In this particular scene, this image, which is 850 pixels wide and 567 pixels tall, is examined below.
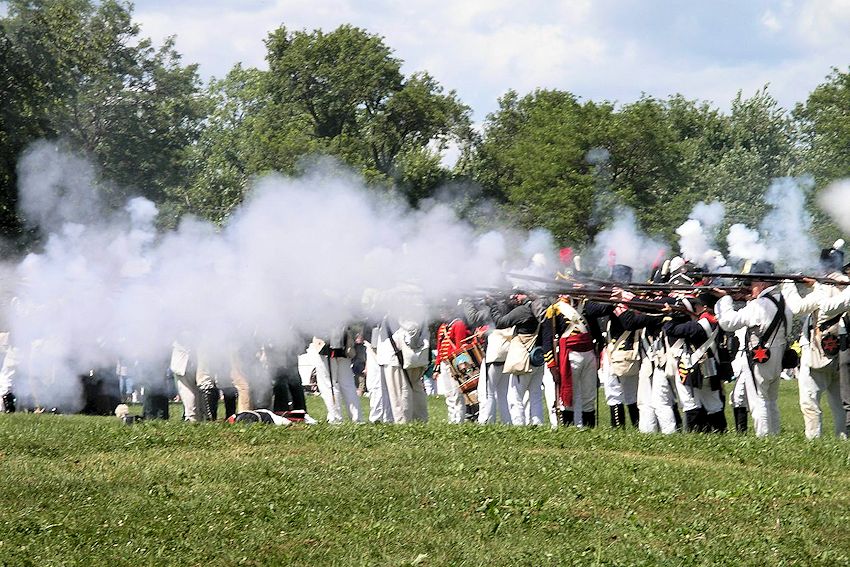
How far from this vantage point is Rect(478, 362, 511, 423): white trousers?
15.8m

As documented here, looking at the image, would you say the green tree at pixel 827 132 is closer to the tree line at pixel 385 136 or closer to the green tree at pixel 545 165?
the tree line at pixel 385 136

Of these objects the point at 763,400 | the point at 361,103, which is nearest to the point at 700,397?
the point at 763,400

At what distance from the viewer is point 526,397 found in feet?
51.1

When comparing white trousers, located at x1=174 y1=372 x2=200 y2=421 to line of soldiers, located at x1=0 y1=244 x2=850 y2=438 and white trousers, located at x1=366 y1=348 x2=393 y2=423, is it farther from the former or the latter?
white trousers, located at x1=366 y1=348 x2=393 y2=423

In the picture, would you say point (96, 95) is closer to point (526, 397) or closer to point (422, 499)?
point (526, 397)

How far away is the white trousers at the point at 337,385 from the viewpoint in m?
16.5

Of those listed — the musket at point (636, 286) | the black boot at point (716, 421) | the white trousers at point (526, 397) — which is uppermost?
the musket at point (636, 286)

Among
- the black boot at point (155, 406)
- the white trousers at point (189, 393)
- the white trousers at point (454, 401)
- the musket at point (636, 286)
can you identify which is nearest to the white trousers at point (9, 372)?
the black boot at point (155, 406)

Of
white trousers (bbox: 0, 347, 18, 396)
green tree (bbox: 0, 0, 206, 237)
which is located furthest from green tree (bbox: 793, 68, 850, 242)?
green tree (bbox: 0, 0, 206, 237)

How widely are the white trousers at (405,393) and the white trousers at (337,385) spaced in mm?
797

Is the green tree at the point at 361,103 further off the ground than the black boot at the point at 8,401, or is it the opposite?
the green tree at the point at 361,103

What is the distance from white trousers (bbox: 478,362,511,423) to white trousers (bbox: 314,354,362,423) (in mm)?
1667

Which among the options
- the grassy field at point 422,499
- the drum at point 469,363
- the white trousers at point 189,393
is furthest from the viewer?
the drum at point 469,363

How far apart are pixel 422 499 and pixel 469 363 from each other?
8410 mm
